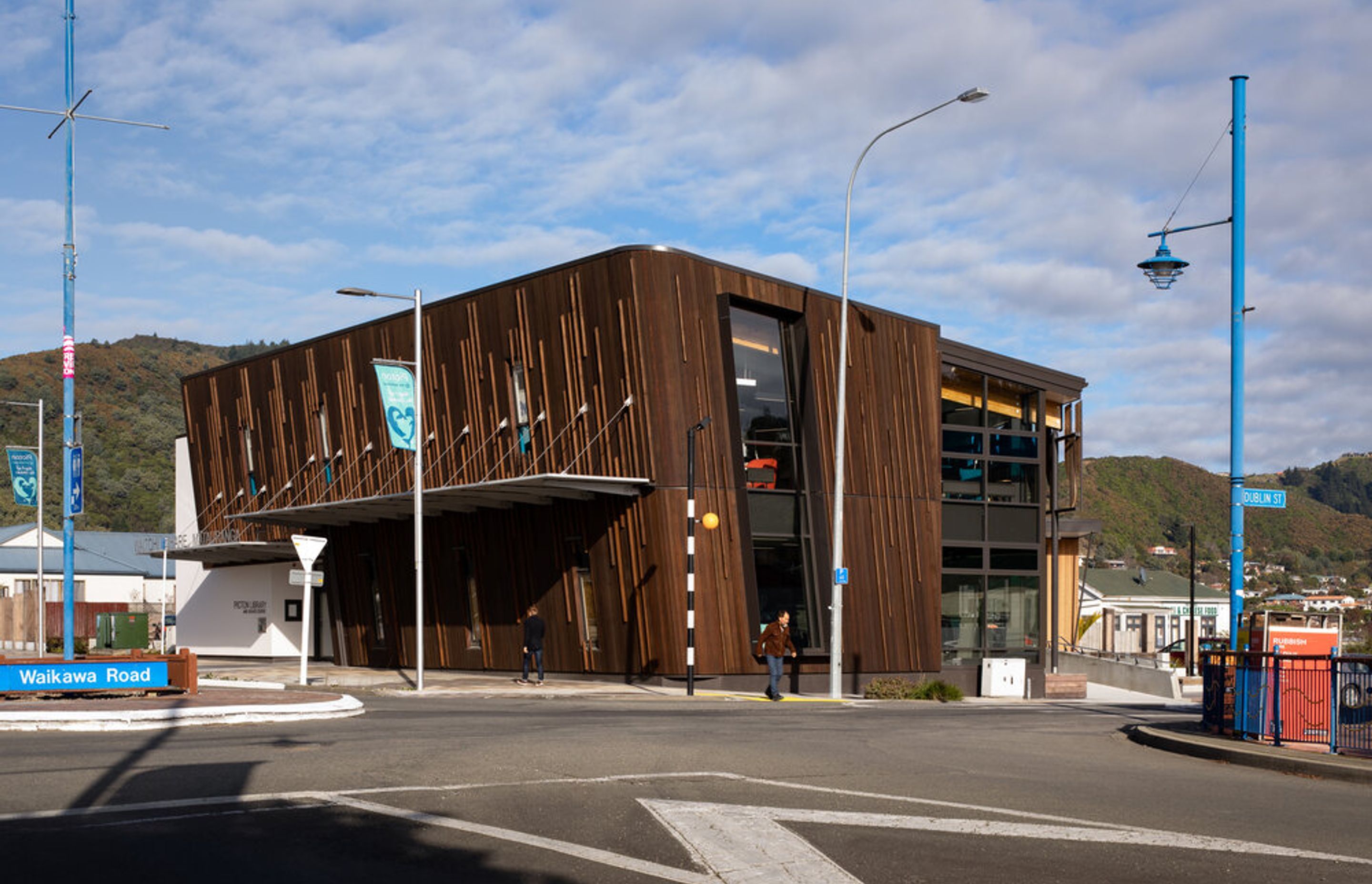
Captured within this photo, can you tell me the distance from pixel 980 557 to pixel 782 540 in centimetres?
833

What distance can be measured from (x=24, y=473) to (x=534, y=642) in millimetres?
19771

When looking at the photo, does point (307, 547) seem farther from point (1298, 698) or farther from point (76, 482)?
point (1298, 698)

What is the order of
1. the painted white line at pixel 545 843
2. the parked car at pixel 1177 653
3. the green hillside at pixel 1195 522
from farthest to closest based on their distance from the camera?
the green hillside at pixel 1195 522, the parked car at pixel 1177 653, the painted white line at pixel 545 843

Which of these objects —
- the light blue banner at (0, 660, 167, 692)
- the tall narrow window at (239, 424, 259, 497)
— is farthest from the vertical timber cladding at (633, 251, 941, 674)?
the tall narrow window at (239, 424, 259, 497)

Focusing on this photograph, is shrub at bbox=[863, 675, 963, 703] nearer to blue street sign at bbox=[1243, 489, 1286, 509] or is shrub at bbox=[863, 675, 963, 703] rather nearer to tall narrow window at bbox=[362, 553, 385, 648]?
blue street sign at bbox=[1243, 489, 1286, 509]

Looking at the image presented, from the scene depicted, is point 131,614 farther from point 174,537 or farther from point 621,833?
point 621,833

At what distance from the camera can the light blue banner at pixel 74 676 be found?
19781 mm

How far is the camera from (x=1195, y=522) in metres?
144

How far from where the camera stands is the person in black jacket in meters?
30.2

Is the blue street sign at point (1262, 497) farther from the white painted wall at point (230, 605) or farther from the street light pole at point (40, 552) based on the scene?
the street light pole at point (40, 552)

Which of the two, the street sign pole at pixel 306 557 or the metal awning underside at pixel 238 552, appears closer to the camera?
the street sign pole at pixel 306 557

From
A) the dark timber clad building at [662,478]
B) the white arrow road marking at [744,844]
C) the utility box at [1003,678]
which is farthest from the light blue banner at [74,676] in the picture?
the utility box at [1003,678]

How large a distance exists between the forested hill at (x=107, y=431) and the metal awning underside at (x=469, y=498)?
2613 inches

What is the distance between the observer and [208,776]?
11.6 metres
